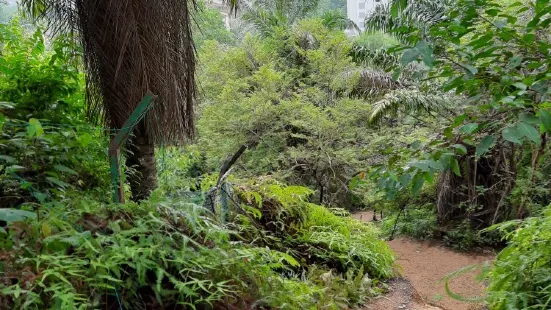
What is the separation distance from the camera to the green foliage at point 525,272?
8.61ft

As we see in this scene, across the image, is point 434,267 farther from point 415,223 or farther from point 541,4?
point 541,4

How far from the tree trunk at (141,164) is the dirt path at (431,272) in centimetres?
243

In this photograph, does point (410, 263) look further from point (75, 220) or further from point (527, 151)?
point (75, 220)

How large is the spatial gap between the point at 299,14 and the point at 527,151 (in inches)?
403

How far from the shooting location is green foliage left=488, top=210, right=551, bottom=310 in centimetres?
262

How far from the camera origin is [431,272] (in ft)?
25.5

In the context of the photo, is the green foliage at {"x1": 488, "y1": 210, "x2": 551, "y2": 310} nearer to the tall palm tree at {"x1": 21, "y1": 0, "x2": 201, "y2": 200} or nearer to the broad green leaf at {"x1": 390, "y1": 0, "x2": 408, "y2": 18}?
the broad green leaf at {"x1": 390, "y1": 0, "x2": 408, "y2": 18}

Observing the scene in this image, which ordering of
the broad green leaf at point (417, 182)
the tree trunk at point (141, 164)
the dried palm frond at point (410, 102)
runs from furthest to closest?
the dried palm frond at point (410, 102)
the tree trunk at point (141, 164)
the broad green leaf at point (417, 182)

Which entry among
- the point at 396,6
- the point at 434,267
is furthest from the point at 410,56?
the point at 434,267

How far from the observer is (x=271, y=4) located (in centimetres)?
1609

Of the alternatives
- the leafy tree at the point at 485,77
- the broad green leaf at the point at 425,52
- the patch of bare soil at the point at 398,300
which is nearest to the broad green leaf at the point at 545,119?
the leafy tree at the point at 485,77

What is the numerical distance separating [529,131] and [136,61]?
2.53m

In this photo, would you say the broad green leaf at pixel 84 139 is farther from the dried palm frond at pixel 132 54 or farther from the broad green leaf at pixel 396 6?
the broad green leaf at pixel 396 6

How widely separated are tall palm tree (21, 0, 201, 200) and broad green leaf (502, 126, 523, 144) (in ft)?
7.82
